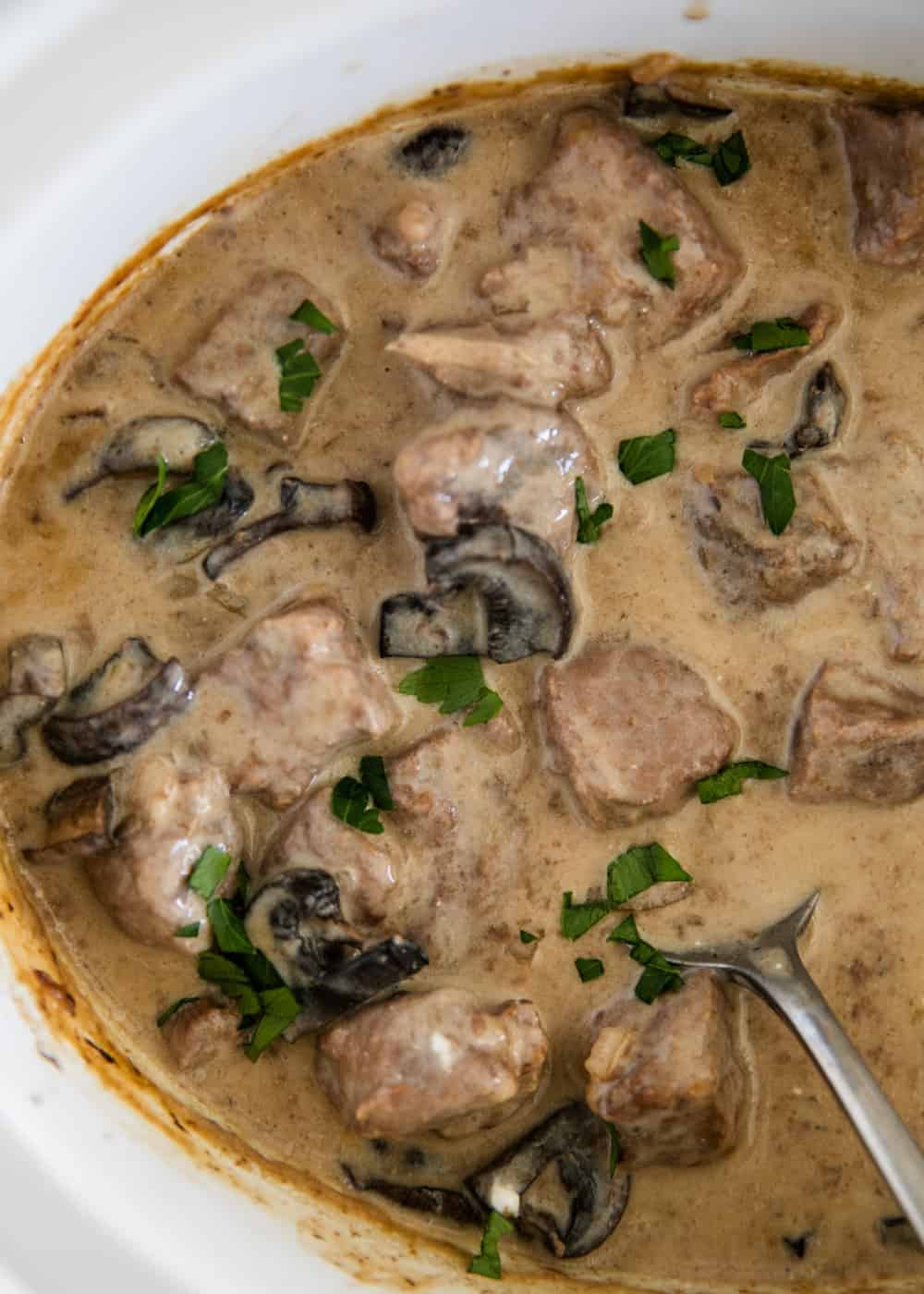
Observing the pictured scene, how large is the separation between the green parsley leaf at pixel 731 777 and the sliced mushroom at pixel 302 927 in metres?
0.82

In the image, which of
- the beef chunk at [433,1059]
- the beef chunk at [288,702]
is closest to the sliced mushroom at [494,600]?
the beef chunk at [288,702]

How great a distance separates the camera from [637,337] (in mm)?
3242

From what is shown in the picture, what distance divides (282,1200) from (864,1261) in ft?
4.30

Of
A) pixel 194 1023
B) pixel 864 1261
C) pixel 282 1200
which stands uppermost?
pixel 194 1023

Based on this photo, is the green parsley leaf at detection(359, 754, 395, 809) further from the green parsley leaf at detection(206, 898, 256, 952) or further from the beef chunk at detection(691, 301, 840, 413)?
the beef chunk at detection(691, 301, 840, 413)

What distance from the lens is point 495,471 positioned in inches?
120

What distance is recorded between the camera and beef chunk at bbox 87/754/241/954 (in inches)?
122

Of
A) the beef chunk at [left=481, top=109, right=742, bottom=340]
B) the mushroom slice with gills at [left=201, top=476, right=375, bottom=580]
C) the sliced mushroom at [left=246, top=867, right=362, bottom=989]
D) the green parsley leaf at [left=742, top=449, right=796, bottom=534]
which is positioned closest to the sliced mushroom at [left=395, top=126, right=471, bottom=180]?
the beef chunk at [left=481, top=109, right=742, bottom=340]

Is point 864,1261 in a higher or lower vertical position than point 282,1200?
lower

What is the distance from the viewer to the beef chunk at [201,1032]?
3.25 metres

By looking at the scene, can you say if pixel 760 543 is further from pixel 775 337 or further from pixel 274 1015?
pixel 274 1015

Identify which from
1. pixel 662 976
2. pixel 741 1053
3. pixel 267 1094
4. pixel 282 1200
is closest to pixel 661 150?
pixel 662 976

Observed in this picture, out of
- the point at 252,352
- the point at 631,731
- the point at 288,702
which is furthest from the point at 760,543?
the point at 252,352

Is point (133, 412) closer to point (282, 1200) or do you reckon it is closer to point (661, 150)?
point (661, 150)
